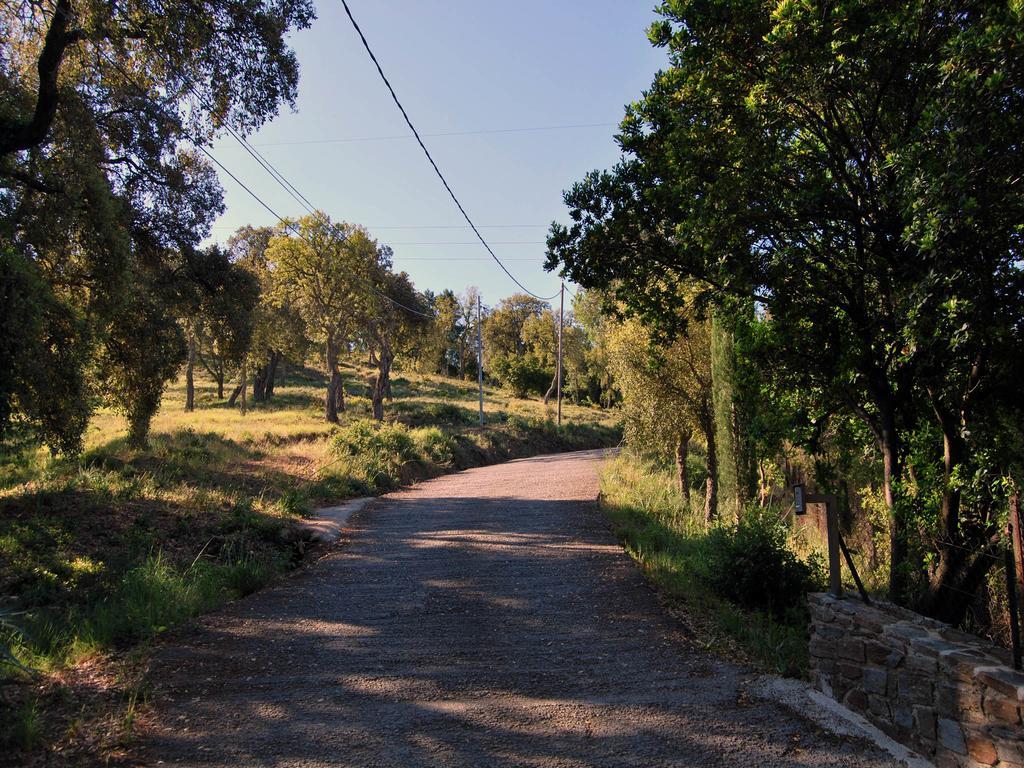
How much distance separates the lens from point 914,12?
497 cm

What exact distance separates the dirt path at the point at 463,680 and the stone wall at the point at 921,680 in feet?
1.39

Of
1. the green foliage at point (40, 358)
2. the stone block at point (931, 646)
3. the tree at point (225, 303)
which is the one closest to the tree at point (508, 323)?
the tree at point (225, 303)

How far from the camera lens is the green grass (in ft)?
20.3

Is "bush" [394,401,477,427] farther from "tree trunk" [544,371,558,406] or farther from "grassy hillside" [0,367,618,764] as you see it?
"tree trunk" [544,371,558,406]

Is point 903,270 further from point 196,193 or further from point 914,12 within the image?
point 196,193

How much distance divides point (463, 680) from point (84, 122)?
1068 cm

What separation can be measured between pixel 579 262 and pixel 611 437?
38141 millimetres

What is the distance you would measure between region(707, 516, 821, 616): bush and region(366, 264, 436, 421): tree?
27.4m

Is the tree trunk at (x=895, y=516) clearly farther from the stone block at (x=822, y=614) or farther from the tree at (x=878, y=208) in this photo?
the stone block at (x=822, y=614)

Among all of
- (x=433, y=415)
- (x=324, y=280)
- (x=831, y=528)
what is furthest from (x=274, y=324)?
(x=831, y=528)

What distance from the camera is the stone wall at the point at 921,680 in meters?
3.80

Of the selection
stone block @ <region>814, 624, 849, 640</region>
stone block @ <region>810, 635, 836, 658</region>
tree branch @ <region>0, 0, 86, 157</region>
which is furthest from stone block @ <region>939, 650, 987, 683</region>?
tree branch @ <region>0, 0, 86, 157</region>

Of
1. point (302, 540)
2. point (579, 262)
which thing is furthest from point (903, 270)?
point (302, 540)

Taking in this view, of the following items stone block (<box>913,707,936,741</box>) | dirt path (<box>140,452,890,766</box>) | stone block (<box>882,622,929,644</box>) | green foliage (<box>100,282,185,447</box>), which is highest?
green foliage (<box>100,282,185,447</box>)
